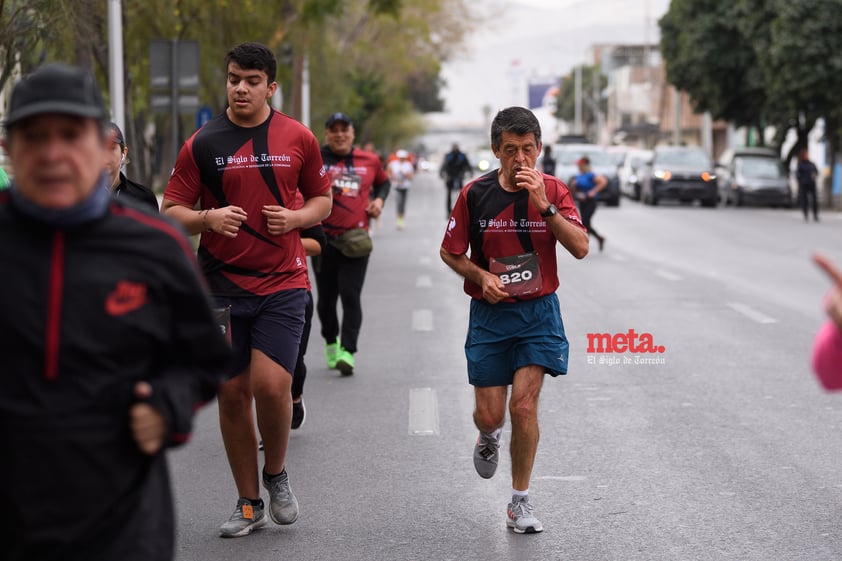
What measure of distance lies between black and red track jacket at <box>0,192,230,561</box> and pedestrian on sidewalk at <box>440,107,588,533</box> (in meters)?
3.04

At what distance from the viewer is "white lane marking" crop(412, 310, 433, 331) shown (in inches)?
538

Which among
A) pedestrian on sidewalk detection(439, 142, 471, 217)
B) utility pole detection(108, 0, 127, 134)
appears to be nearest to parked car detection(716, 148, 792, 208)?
pedestrian on sidewalk detection(439, 142, 471, 217)

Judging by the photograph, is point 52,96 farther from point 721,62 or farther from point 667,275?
point 721,62

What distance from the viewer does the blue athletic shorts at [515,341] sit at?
6.15 meters

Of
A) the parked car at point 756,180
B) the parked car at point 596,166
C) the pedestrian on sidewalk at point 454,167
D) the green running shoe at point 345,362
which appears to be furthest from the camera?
the parked car at point 756,180

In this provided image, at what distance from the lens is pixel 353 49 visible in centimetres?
5062

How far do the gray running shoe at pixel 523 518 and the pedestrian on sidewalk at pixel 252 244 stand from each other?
0.97 meters

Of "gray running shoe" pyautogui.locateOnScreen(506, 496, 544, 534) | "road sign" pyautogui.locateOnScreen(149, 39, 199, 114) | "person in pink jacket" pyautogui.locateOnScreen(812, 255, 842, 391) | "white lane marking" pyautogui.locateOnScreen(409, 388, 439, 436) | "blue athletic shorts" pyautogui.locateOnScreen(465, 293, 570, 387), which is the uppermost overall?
"road sign" pyautogui.locateOnScreen(149, 39, 199, 114)

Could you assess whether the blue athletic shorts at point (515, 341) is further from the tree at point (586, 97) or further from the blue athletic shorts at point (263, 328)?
the tree at point (586, 97)

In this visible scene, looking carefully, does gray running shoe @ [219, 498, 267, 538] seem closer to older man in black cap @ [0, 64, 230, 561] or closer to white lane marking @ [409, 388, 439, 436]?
white lane marking @ [409, 388, 439, 436]

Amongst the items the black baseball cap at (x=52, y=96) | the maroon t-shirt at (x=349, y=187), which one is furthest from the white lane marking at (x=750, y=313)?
the black baseball cap at (x=52, y=96)

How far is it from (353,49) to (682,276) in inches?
1305

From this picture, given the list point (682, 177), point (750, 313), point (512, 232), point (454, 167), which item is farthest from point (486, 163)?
point (512, 232)

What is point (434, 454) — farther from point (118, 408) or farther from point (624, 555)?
point (118, 408)
